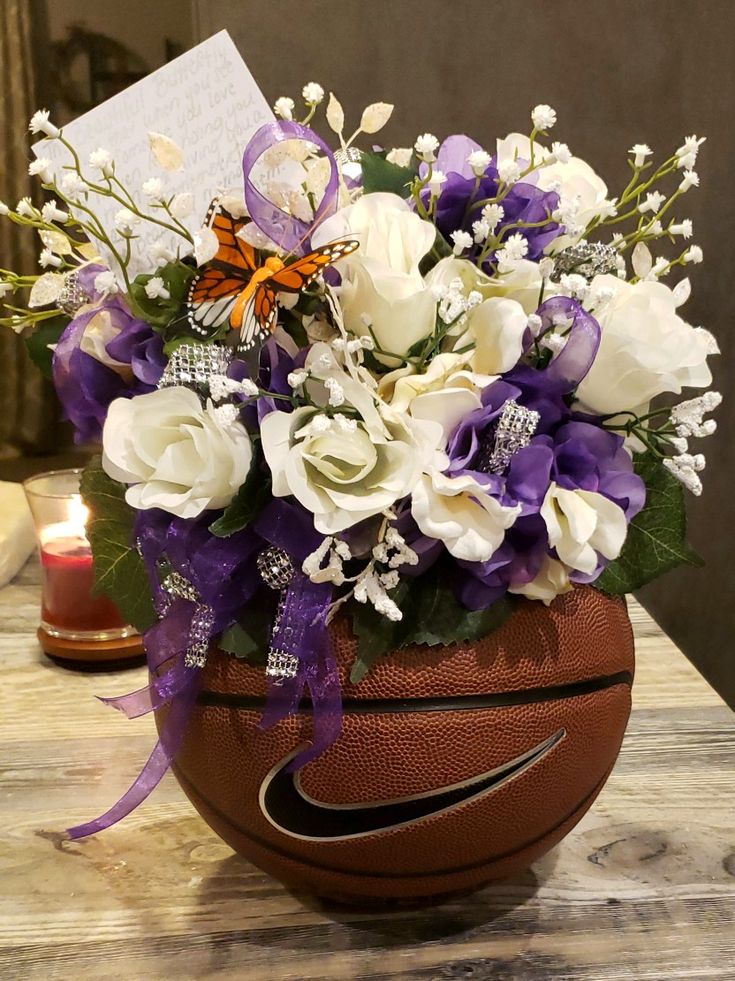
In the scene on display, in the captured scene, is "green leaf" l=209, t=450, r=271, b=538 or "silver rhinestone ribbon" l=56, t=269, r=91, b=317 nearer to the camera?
"green leaf" l=209, t=450, r=271, b=538

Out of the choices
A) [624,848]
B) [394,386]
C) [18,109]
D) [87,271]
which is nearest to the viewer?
[394,386]

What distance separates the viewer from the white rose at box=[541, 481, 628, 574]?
606mm

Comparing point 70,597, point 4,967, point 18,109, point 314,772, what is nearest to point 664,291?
point 314,772

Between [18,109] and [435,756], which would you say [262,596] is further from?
[18,109]

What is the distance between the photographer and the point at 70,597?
121cm

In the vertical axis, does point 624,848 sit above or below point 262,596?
below

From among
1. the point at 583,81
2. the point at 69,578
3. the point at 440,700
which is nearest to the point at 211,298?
the point at 440,700

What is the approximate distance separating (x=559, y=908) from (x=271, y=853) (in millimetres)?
264

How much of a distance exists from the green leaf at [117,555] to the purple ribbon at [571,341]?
348 mm

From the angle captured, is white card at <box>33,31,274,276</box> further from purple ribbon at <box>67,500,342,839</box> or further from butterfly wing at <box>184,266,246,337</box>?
purple ribbon at <box>67,500,342,839</box>

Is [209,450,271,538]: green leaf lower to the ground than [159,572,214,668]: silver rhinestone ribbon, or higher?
higher

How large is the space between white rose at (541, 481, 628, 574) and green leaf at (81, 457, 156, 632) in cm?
33

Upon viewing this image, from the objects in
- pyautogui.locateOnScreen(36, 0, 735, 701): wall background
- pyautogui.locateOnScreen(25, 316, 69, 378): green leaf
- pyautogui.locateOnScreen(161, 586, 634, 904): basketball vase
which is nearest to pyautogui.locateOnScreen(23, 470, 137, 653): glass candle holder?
pyautogui.locateOnScreen(25, 316, 69, 378): green leaf

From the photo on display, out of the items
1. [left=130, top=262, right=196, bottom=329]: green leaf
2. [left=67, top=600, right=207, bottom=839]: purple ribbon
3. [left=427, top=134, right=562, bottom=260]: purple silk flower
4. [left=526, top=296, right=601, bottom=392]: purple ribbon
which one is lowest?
[left=67, top=600, right=207, bottom=839]: purple ribbon
